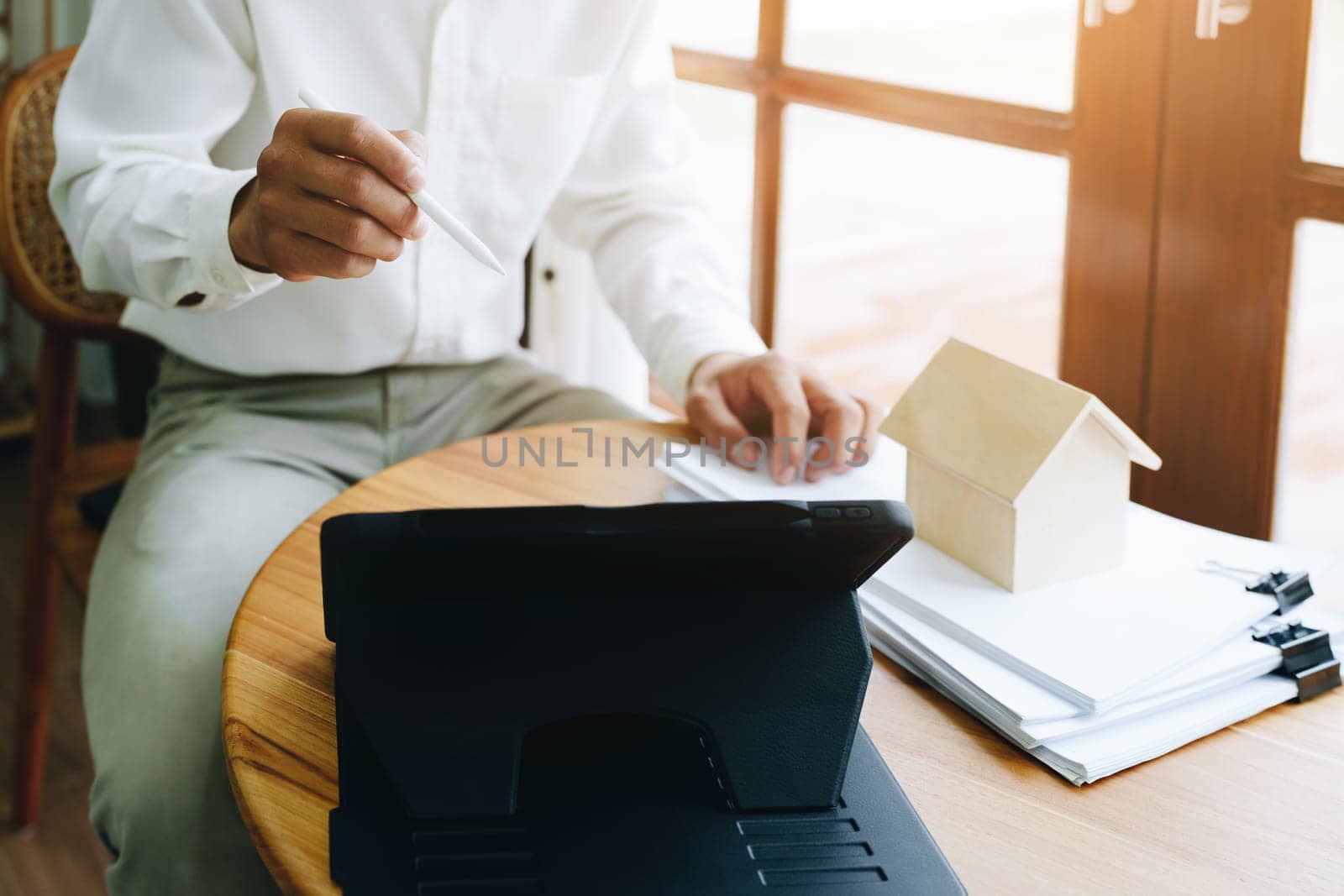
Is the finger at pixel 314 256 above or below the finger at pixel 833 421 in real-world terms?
above

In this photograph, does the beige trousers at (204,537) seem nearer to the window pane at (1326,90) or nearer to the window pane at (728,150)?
the window pane at (728,150)

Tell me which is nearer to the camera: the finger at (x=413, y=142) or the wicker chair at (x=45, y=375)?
the finger at (x=413, y=142)

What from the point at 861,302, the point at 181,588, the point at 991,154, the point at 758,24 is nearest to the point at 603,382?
the point at 861,302

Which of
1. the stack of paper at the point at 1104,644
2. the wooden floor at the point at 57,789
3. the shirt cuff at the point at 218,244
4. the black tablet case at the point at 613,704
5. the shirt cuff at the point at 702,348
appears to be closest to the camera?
the black tablet case at the point at 613,704

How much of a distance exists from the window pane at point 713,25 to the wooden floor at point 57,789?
4.36 feet

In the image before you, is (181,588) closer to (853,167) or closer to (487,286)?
(487,286)

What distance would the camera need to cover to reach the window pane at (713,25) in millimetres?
1692

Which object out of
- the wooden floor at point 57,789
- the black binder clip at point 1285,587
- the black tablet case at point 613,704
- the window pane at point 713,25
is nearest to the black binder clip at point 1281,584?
the black binder clip at point 1285,587

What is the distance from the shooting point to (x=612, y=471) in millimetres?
1012

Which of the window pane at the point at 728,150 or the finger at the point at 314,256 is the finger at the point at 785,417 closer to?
the finger at the point at 314,256

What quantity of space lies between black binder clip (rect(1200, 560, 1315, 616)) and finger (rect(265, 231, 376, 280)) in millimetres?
601

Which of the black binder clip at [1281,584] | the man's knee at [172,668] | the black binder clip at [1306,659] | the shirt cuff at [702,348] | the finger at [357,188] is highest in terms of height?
the finger at [357,188]

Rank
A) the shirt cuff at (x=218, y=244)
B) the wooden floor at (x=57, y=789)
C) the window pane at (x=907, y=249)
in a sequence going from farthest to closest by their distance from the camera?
the wooden floor at (x=57, y=789) < the window pane at (x=907, y=249) < the shirt cuff at (x=218, y=244)

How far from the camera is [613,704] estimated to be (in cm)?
59
